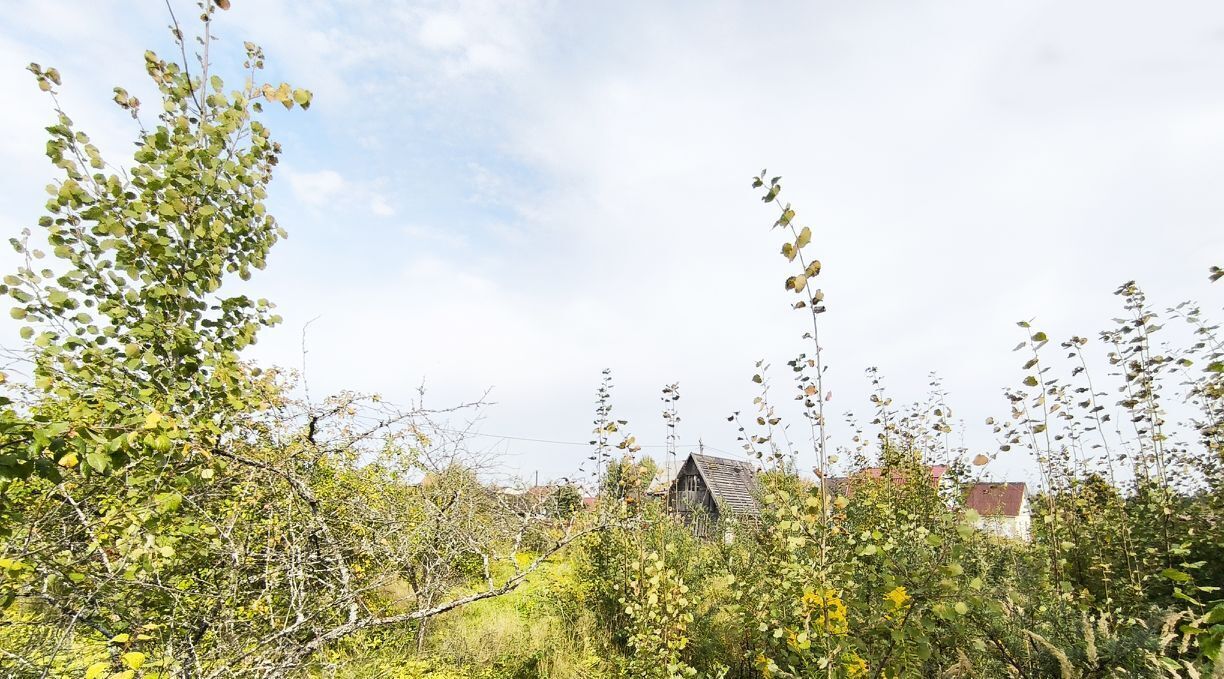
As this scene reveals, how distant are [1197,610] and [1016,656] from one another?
2.15m

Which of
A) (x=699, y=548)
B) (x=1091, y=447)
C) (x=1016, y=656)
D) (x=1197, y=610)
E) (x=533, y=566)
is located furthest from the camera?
(x=699, y=548)

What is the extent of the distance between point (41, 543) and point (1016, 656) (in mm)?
5028

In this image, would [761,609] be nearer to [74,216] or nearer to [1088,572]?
[1088,572]

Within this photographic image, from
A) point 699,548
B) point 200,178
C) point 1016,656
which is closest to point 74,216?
point 200,178

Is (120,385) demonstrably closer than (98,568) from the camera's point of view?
Yes

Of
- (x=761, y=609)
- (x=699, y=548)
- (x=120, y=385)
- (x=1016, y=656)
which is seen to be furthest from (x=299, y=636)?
(x=699, y=548)

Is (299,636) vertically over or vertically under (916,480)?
under

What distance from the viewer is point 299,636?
337cm

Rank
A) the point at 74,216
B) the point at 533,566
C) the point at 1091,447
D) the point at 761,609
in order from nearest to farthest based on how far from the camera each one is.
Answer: the point at 74,216, the point at 533,566, the point at 761,609, the point at 1091,447

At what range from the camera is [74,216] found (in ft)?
6.81

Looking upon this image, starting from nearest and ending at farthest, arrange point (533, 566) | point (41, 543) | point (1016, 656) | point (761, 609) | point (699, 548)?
point (41, 543), point (1016, 656), point (533, 566), point (761, 609), point (699, 548)

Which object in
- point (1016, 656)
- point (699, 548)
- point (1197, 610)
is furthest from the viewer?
point (699, 548)

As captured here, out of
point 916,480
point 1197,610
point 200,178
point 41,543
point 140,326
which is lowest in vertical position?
point 1197,610

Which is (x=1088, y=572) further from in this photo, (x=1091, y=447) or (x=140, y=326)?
(x=140, y=326)
